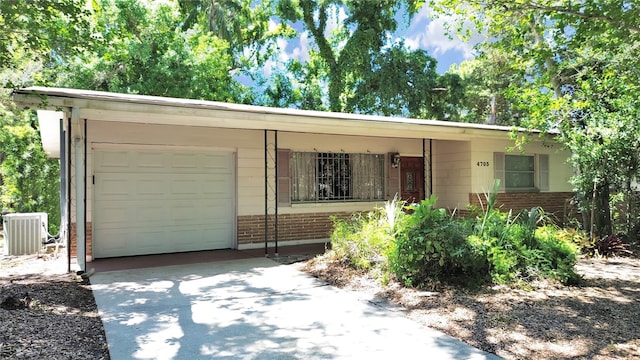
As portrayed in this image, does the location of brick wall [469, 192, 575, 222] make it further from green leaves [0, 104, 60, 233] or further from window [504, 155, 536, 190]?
green leaves [0, 104, 60, 233]

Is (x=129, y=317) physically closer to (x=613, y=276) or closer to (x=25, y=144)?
(x=613, y=276)

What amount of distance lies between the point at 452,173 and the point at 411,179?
3.33 feet

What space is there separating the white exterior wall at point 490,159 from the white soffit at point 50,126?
8.59 metres

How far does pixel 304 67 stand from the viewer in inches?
924

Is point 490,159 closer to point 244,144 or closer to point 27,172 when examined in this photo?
point 244,144

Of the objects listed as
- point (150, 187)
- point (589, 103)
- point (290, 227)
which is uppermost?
point (589, 103)

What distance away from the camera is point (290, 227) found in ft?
31.7

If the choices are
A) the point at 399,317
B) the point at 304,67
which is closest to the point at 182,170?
the point at 399,317

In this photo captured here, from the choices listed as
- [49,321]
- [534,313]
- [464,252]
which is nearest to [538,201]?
[464,252]

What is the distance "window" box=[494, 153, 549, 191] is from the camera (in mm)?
11172

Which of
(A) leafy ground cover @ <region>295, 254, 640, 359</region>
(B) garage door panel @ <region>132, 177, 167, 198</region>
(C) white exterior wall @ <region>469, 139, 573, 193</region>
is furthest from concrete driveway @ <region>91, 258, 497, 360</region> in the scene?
(C) white exterior wall @ <region>469, 139, 573, 193</region>

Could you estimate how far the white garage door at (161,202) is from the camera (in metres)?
8.11

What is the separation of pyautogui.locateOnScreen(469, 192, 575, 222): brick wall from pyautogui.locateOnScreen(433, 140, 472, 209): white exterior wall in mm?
323

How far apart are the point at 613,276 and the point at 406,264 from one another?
3.19 m
